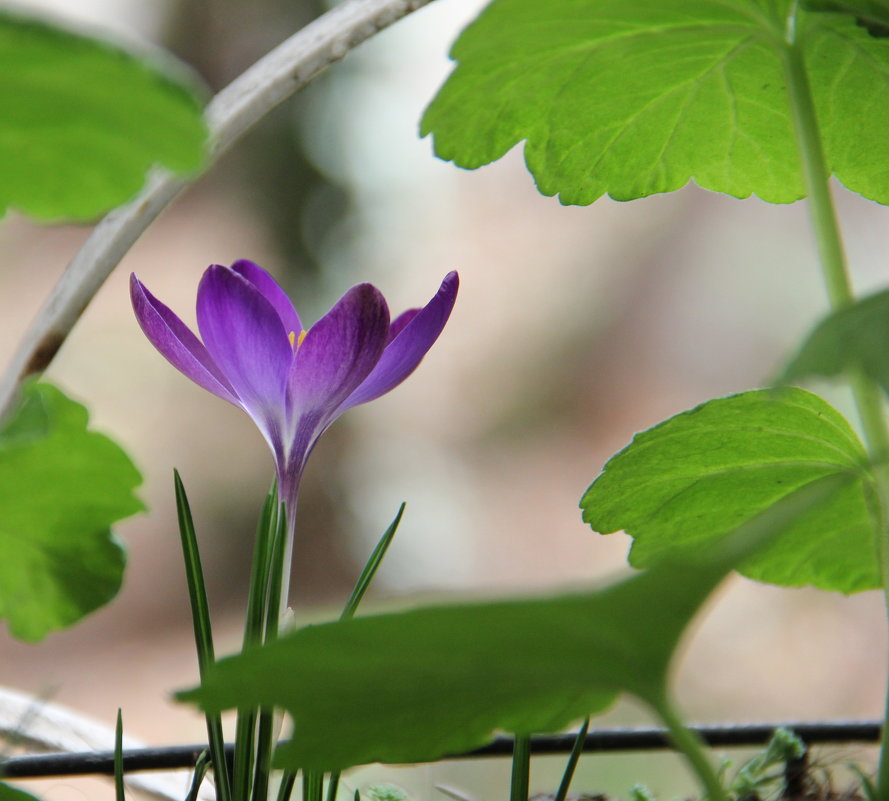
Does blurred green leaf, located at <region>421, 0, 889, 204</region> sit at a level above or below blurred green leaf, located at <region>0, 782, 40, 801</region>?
above

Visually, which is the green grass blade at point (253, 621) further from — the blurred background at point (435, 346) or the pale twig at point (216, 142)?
the blurred background at point (435, 346)

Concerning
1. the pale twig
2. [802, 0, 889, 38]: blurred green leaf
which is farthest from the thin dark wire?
[802, 0, 889, 38]: blurred green leaf

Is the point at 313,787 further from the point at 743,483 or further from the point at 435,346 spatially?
the point at 435,346

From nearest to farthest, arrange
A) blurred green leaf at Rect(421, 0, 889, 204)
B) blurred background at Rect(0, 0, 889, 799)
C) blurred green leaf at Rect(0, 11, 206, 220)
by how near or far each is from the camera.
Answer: blurred green leaf at Rect(0, 11, 206, 220) → blurred green leaf at Rect(421, 0, 889, 204) → blurred background at Rect(0, 0, 889, 799)

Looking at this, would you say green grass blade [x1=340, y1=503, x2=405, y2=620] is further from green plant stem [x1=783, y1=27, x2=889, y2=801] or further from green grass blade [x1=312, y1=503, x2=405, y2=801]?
green plant stem [x1=783, y1=27, x2=889, y2=801]

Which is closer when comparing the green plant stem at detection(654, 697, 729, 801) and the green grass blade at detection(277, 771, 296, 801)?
the green plant stem at detection(654, 697, 729, 801)

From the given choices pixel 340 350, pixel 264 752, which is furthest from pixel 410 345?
pixel 264 752

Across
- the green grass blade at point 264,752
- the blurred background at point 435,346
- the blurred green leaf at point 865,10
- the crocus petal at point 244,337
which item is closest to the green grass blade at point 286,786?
the green grass blade at point 264,752
